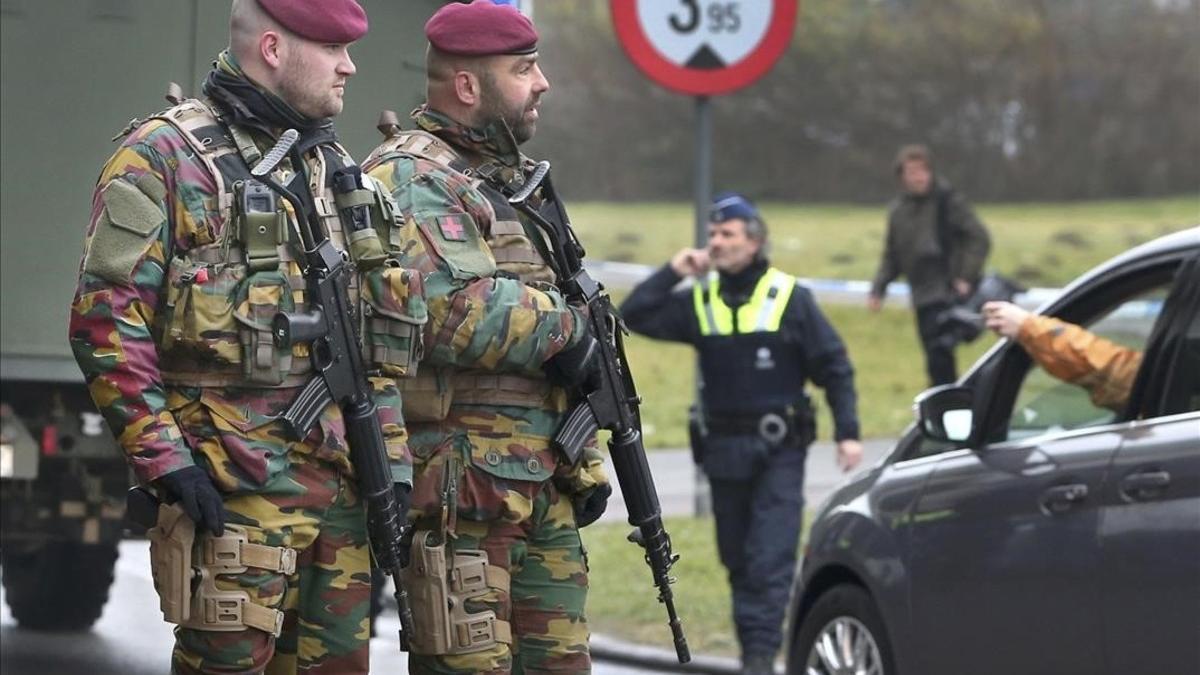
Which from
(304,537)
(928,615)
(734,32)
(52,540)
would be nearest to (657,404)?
(734,32)

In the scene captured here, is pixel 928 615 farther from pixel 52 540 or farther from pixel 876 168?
pixel 876 168

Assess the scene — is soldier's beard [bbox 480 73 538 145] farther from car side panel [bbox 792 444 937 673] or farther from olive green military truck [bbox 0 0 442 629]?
olive green military truck [bbox 0 0 442 629]

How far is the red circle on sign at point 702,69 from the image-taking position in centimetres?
1075

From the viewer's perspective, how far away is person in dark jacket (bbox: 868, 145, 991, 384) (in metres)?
15.6

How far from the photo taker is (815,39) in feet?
98.6

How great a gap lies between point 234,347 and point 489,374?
3.17 feet

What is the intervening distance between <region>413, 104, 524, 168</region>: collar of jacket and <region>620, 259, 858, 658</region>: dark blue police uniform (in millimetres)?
3243

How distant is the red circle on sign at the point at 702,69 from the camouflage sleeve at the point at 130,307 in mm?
5470

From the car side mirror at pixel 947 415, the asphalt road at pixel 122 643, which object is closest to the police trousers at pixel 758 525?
the asphalt road at pixel 122 643

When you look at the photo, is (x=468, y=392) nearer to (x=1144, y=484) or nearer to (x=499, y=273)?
(x=499, y=273)

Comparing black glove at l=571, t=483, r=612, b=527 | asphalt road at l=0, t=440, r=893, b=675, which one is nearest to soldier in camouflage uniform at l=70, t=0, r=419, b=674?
→ black glove at l=571, t=483, r=612, b=527

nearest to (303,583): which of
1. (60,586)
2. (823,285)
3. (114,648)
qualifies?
(114,648)

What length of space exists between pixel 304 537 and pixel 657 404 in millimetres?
12836

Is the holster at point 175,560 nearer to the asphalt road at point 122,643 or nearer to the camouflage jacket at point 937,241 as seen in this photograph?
the asphalt road at point 122,643
